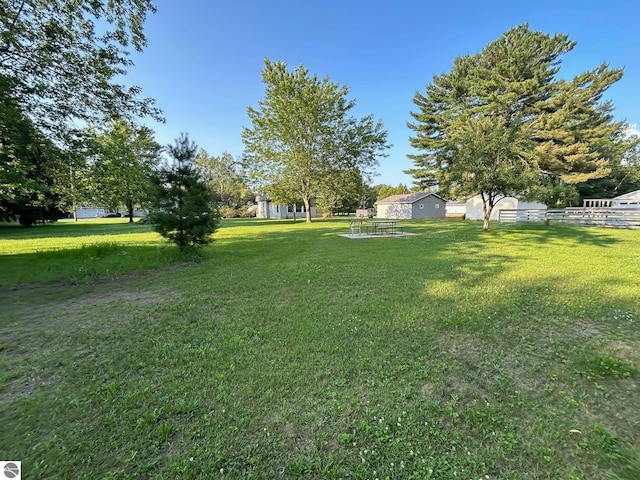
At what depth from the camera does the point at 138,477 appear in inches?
63.4

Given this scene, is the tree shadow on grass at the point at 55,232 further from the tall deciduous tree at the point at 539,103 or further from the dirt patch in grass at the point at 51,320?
the tall deciduous tree at the point at 539,103

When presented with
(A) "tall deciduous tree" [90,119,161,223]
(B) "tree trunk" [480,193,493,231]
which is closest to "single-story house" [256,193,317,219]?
(B) "tree trunk" [480,193,493,231]

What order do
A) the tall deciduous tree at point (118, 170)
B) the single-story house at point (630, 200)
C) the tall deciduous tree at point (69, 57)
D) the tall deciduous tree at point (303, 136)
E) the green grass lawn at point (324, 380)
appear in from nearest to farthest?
the green grass lawn at point (324, 380), the tall deciduous tree at point (69, 57), the tall deciduous tree at point (118, 170), the single-story house at point (630, 200), the tall deciduous tree at point (303, 136)

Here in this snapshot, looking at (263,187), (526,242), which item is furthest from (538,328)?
(263,187)

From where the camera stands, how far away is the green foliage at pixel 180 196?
8.05 metres

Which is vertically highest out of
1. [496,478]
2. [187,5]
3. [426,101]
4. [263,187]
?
[426,101]

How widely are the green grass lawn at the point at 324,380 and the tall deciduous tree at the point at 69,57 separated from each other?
15.8 feet

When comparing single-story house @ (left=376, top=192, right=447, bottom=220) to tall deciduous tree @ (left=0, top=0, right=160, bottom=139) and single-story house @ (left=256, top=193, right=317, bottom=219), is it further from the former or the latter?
tall deciduous tree @ (left=0, top=0, right=160, bottom=139)

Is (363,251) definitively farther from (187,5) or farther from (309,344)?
(187,5)

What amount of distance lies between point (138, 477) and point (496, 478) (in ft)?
6.99

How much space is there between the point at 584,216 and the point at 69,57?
27.5 metres

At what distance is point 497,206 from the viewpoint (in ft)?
88.0

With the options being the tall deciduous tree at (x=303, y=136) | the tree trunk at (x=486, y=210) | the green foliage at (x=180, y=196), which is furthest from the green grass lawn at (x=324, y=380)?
the tall deciduous tree at (x=303, y=136)

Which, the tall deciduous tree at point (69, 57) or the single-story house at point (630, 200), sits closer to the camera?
the tall deciduous tree at point (69, 57)
